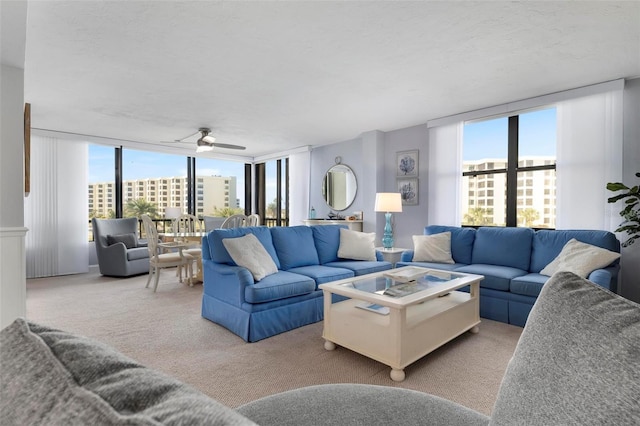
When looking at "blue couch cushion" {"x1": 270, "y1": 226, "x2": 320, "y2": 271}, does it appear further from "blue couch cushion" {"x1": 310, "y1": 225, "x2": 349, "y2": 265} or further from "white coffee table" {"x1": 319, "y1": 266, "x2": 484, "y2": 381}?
"white coffee table" {"x1": 319, "y1": 266, "x2": 484, "y2": 381}

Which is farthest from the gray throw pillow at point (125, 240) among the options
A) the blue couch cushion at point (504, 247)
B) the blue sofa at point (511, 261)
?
the blue couch cushion at point (504, 247)

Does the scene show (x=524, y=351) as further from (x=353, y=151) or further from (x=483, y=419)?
(x=353, y=151)

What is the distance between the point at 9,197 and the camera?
8.17ft

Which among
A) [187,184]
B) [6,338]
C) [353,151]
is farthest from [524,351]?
[187,184]

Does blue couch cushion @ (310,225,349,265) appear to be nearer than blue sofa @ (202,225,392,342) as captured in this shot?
No

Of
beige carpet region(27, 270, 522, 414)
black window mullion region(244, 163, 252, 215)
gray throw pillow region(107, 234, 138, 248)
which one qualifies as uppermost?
black window mullion region(244, 163, 252, 215)

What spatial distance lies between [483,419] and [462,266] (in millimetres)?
3158

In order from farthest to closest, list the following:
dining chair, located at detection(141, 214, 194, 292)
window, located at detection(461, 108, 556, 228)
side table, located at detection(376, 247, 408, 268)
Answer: side table, located at detection(376, 247, 408, 268) → dining chair, located at detection(141, 214, 194, 292) → window, located at detection(461, 108, 556, 228)

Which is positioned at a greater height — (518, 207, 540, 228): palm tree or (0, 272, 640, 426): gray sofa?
(518, 207, 540, 228): palm tree

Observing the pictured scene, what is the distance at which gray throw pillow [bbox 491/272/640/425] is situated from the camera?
48 centimetres

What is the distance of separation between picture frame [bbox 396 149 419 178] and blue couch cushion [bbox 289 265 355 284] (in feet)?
8.34

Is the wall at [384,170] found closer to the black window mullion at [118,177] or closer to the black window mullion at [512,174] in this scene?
the black window mullion at [512,174]

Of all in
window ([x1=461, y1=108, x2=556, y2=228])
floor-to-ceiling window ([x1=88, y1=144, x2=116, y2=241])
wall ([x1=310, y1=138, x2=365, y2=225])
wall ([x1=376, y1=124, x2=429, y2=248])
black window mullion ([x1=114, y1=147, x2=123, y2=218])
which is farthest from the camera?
black window mullion ([x1=114, y1=147, x2=123, y2=218])

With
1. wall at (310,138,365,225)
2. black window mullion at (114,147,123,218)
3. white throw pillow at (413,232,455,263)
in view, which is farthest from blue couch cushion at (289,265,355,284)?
black window mullion at (114,147,123,218)
